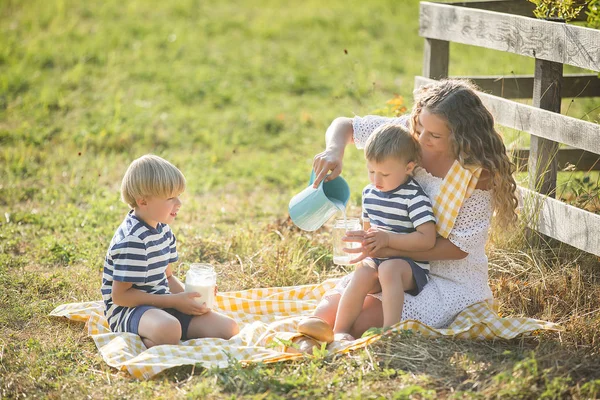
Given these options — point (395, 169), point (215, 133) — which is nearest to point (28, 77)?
point (215, 133)

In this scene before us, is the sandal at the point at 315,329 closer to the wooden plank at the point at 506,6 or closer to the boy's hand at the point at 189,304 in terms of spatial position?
the boy's hand at the point at 189,304

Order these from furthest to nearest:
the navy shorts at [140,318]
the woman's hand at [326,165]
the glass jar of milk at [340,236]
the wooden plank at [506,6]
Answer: the wooden plank at [506,6]
the glass jar of milk at [340,236]
the woman's hand at [326,165]
the navy shorts at [140,318]

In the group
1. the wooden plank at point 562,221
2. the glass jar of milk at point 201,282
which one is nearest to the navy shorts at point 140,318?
the glass jar of milk at point 201,282

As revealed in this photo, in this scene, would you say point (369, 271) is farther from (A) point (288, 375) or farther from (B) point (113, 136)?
(B) point (113, 136)

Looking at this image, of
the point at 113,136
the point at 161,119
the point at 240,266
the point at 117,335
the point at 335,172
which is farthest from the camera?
the point at 161,119

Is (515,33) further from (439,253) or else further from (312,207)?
(312,207)

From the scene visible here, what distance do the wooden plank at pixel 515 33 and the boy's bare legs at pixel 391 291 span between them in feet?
4.67

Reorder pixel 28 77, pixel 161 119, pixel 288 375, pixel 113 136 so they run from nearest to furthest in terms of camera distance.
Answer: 1. pixel 288 375
2. pixel 113 136
3. pixel 161 119
4. pixel 28 77

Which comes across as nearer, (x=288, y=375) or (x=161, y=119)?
(x=288, y=375)

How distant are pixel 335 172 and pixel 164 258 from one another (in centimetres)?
94

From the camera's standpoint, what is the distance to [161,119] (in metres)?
7.70

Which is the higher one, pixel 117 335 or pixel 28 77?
pixel 28 77

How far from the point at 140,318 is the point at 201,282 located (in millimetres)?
324

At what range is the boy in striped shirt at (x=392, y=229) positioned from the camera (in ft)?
11.1
